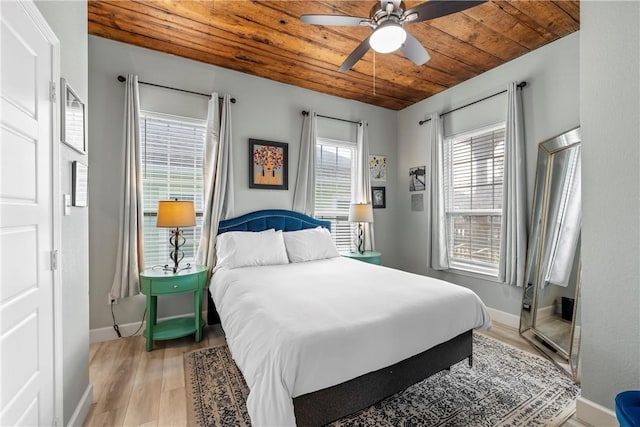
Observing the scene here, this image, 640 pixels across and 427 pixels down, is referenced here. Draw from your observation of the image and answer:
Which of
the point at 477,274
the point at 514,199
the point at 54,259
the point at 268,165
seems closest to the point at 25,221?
the point at 54,259

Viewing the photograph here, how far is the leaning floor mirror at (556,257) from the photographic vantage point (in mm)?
2385

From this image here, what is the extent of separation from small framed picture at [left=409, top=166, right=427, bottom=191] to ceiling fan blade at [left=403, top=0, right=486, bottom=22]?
2573 mm

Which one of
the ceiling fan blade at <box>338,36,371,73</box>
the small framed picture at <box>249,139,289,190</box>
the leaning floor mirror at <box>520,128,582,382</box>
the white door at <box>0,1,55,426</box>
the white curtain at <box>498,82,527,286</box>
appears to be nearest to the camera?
the white door at <box>0,1,55,426</box>

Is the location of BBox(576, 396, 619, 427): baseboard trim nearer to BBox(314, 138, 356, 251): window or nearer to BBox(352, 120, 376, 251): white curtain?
BBox(352, 120, 376, 251): white curtain

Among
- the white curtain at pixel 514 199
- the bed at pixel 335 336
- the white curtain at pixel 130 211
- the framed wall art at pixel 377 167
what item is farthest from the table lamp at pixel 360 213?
the white curtain at pixel 130 211

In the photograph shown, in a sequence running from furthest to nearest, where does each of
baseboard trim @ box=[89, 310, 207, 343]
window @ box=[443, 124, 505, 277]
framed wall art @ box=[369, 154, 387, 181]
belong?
1. framed wall art @ box=[369, 154, 387, 181]
2. window @ box=[443, 124, 505, 277]
3. baseboard trim @ box=[89, 310, 207, 343]

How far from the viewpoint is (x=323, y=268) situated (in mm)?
2863

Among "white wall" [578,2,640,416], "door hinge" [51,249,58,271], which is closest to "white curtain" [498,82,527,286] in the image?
"white wall" [578,2,640,416]

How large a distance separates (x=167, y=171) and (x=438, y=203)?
3.48 meters

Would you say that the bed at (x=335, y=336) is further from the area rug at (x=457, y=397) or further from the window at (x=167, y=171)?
the window at (x=167, y=171)

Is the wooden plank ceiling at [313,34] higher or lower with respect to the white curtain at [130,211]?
higher

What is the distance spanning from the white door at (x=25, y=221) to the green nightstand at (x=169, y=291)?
4.00 ft

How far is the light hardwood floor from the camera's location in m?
1.77

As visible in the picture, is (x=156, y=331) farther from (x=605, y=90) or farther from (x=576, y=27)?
(x=576, y=27)
